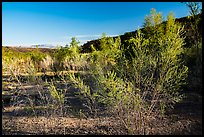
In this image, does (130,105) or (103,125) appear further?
(103,125)

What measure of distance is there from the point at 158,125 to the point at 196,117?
0.99 meters

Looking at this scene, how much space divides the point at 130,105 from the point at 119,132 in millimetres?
737

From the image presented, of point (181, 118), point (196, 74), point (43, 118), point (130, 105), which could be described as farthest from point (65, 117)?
point (196, 74)

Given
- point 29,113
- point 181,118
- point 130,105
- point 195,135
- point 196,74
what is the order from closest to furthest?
point 130,105 → point 195,135 → point 181,118 → point 29,113 → point 196,74

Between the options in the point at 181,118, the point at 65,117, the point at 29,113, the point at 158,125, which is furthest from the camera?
the point at 29,113

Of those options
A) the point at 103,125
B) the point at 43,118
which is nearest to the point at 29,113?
the point at 43,118

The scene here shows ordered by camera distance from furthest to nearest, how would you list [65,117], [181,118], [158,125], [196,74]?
1. [196,74]
2. [65,117]
3. [181,118]
4. [158,125]

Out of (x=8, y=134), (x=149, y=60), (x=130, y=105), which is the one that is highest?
(x=149, y=60)

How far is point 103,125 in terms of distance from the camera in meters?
5.30

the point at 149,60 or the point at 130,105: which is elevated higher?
the point at 149,60

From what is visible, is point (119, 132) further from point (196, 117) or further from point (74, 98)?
point (74, 98)

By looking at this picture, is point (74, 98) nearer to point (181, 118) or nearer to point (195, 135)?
point (181, 118)

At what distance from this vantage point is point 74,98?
8547mm

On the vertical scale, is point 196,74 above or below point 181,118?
above
